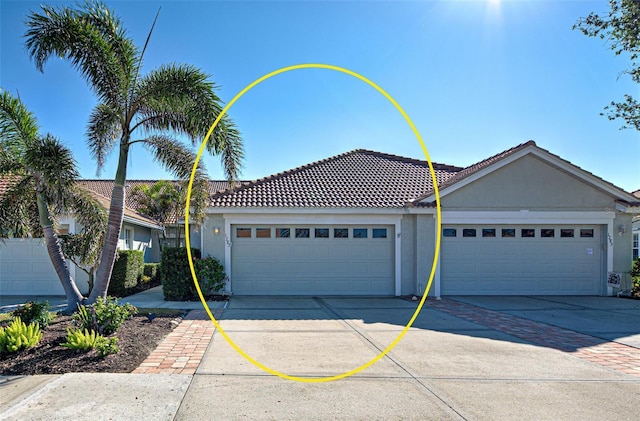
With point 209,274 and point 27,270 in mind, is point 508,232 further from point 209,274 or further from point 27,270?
point 27,270

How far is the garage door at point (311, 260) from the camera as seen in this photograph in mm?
13641

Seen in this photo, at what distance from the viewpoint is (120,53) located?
342 inches

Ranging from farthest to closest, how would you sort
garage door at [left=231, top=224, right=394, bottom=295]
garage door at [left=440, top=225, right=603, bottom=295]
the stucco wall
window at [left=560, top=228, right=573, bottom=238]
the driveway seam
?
window at [left=560, top=228, right=573, bottom=238] → garage door at [left=440, top=225, right=603, bottom=295] → the stucco wall → garage door at [left=231, top=224, right=394, bottom=295] → the driveway seam

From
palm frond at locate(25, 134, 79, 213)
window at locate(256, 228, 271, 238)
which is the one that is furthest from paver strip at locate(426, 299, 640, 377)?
palm frond at locate(25, 134, 79, 213)

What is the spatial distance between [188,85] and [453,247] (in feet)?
31.1

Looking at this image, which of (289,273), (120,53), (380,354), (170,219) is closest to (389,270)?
(289,273)

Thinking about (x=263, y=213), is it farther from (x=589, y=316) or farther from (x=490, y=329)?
(x=589, y=316)

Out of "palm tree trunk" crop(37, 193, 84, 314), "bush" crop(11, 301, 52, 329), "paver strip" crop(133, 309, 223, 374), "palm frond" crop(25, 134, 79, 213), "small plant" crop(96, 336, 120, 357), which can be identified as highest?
"palm frond" crop(25, 134, 79, 213)

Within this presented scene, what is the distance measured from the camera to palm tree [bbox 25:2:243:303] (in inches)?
314

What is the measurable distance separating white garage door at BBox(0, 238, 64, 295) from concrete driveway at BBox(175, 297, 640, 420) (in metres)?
6.76

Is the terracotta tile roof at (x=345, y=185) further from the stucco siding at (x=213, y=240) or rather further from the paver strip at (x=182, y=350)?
the paver strip at (x=182, y=350)

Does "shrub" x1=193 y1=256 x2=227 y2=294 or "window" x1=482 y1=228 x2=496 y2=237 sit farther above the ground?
"window" x1=482 y1=228 x2=496 y2=237

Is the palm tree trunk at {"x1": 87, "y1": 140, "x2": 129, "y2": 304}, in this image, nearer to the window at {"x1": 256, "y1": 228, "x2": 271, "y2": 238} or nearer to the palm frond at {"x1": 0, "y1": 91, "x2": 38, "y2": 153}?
the palm frond at {"x1": 0, "y1": 91, "x2": 38, "y2": 153}

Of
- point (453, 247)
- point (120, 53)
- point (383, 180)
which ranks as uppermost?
point (120, 53)
